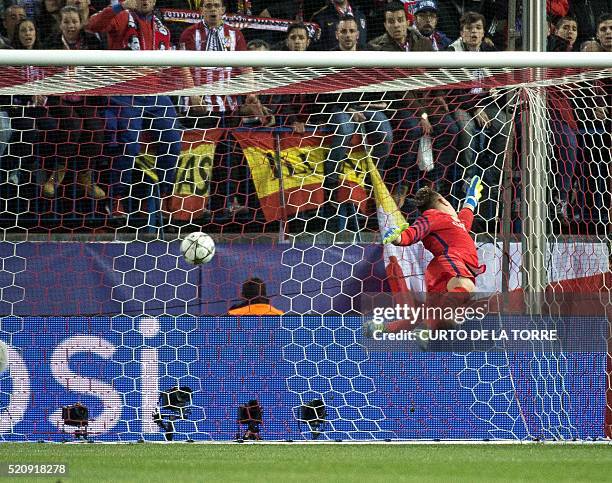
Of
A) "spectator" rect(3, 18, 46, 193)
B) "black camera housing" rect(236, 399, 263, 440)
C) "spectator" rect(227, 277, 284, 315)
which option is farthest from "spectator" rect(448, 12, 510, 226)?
"spectator" rect(3, 18, 46, 193)

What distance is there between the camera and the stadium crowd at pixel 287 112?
7520 mm

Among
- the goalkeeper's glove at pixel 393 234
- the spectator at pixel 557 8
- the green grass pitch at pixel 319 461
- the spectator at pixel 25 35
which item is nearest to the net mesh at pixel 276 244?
the goalkeeper's glove at pixel 393 234

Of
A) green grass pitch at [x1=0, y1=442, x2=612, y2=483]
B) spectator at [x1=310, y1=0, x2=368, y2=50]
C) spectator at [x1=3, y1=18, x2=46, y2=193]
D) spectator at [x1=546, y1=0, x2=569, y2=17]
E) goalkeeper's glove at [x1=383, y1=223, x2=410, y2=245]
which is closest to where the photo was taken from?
green grass pitch at [x1=0, y1=442, x2=612, y2=483]

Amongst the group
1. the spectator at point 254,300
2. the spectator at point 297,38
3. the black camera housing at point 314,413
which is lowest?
the black camera housing at point 314,413

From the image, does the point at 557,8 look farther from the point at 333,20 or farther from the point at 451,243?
the point at 451,243

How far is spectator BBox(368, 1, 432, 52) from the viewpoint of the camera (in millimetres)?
9000

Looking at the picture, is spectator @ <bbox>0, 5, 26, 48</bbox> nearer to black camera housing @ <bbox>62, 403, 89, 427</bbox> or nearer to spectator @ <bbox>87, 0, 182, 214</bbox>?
spectator @ <bbox>87, 0, 182, 214</bbox>

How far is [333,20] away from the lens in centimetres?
916

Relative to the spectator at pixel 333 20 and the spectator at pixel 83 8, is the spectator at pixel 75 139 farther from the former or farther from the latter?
the spectator at pixel 333 20

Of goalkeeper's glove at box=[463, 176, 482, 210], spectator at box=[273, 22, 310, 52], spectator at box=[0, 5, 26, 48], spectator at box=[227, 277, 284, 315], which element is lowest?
spectator at box=[227, 277, 284, 315]

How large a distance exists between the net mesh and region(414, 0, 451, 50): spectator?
2.72ft

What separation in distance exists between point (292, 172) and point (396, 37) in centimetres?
186

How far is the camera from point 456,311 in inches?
262

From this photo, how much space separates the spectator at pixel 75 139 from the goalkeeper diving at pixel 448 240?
213 centimetres
